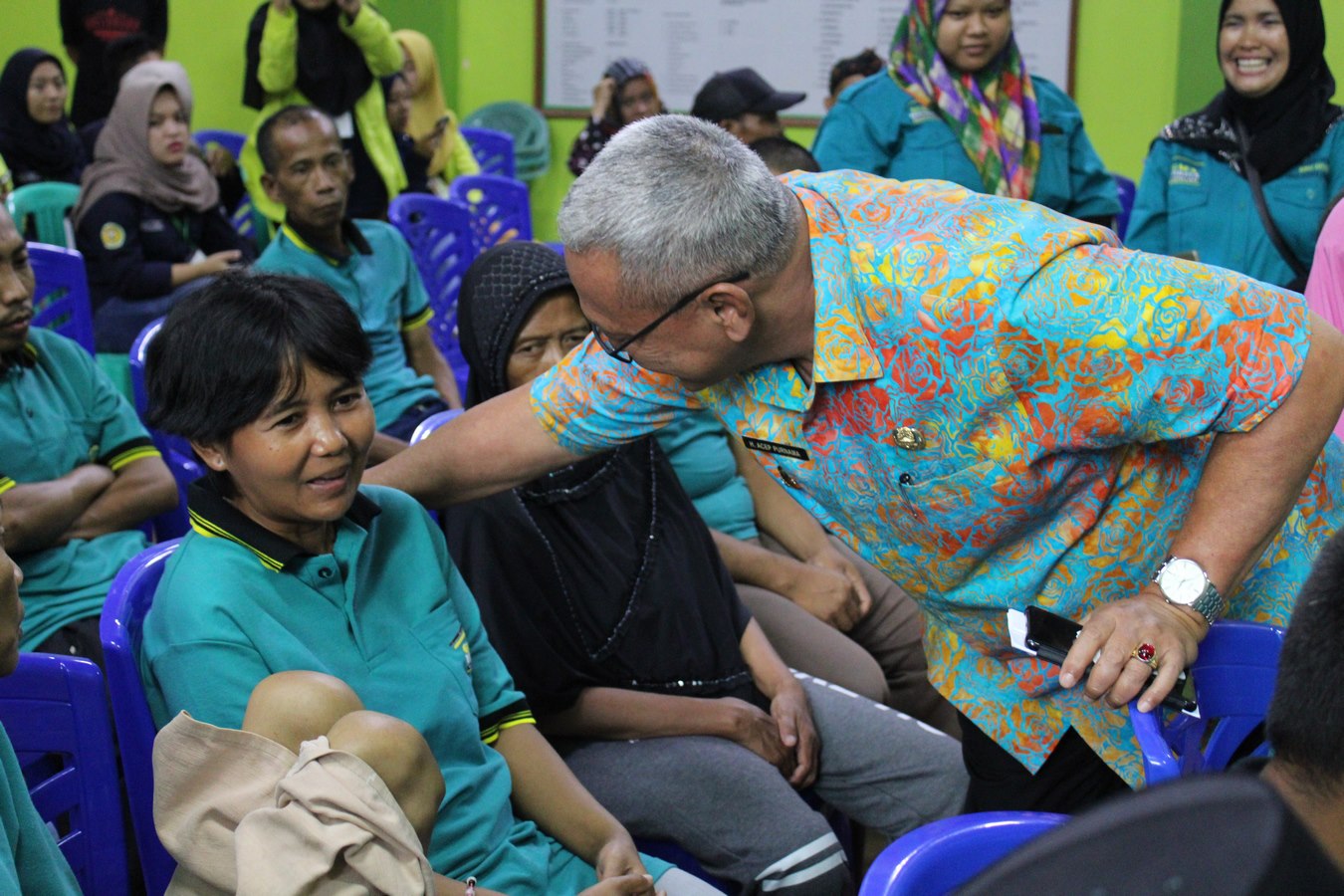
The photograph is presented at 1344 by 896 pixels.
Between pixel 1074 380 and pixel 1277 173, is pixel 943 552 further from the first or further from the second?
pixel 1277 173

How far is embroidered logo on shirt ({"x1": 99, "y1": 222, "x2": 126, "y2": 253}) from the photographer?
171 inches

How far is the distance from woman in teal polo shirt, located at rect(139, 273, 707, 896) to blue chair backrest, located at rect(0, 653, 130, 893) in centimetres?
7

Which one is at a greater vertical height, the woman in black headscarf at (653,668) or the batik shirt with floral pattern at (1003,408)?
the batik shirt with floral pattern at (1003,408)

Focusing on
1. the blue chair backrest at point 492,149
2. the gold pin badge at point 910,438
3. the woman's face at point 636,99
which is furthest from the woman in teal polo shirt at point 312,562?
the blue chair backrest at point 492,149

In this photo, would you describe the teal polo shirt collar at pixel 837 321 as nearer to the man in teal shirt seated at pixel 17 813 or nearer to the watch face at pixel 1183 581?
the watch face at pixel 1183 581

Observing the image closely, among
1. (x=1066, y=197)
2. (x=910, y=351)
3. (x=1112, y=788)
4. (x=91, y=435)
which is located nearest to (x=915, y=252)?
(x=910, y=351)

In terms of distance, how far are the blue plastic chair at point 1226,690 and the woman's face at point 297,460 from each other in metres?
0.92

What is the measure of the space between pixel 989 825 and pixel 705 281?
1.97 ft

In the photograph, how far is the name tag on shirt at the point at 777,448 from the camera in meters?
1.60

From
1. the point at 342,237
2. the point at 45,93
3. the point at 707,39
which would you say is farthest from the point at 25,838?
the point at 707,39

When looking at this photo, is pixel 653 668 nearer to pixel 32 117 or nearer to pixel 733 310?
pixel 733 310

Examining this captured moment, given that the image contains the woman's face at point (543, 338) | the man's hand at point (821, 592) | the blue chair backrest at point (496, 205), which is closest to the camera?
the woman's face at point (543, 338)

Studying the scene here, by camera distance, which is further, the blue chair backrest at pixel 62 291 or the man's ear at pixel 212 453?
the blue chair backrest at pixel 62 291

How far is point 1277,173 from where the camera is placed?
3.66 metres
